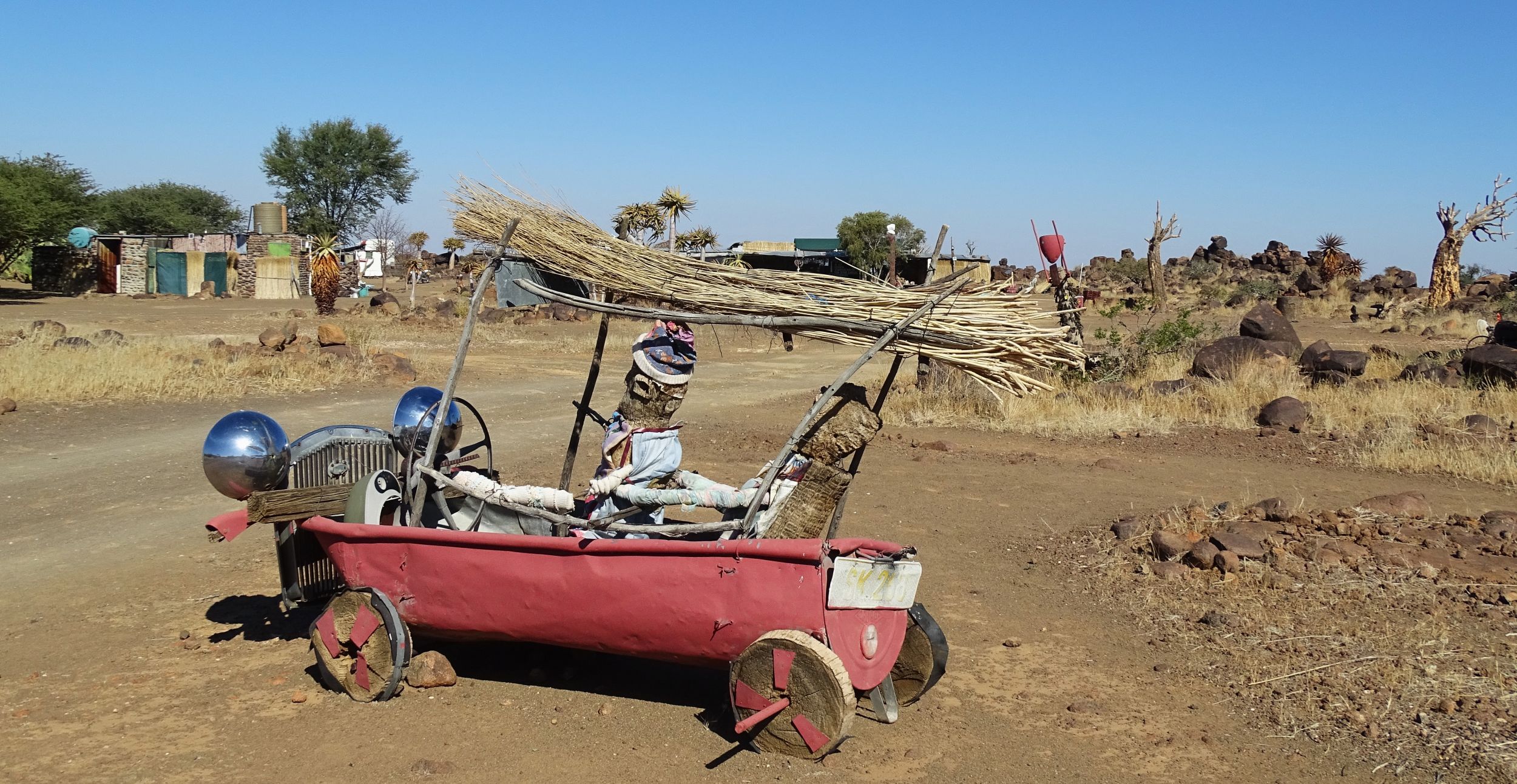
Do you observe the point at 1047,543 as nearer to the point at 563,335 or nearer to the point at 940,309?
the point at 940,309

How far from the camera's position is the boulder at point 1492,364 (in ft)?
46.6

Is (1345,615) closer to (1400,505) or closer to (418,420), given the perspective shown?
(1400,505)

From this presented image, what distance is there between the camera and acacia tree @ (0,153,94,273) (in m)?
35.8

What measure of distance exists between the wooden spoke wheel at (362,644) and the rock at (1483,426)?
34.3ft

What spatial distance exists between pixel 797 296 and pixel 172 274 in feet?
132

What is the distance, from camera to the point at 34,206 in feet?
119

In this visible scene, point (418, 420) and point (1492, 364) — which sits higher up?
point (1492, 364)

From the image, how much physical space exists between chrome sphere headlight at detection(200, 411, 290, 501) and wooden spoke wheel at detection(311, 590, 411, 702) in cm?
67

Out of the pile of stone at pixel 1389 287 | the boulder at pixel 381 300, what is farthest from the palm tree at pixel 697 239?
the pile of stone at pixel 1389 287

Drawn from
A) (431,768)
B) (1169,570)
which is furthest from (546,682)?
(1169,570)

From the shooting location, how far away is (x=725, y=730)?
4781mm

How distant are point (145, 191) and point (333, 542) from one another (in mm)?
61633

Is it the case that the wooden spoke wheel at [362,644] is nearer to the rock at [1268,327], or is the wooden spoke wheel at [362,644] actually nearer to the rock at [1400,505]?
the rock at [1400,505]

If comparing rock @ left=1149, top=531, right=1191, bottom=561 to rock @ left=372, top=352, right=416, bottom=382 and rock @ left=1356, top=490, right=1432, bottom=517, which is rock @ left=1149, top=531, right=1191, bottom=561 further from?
rock @ left=372, top=352, right=416, bottom=382
